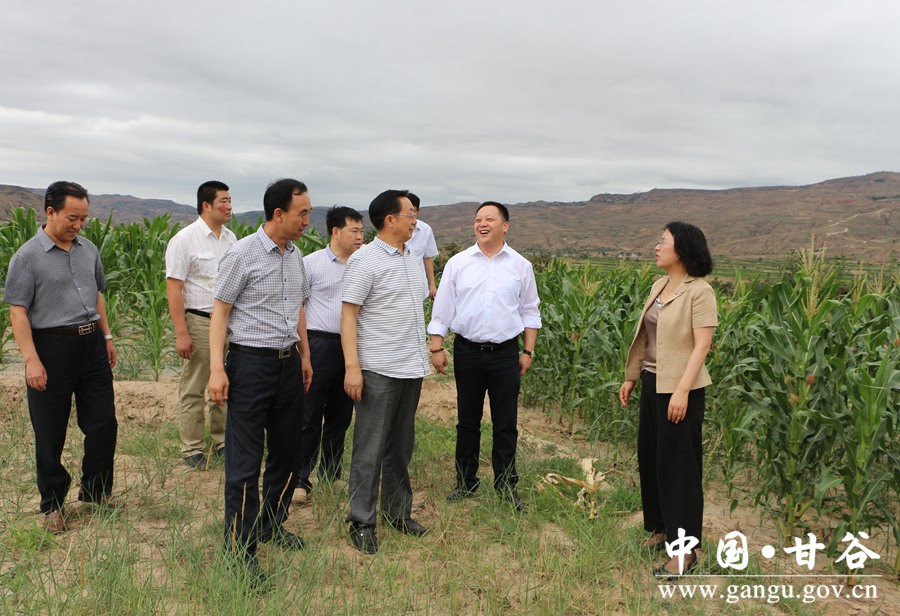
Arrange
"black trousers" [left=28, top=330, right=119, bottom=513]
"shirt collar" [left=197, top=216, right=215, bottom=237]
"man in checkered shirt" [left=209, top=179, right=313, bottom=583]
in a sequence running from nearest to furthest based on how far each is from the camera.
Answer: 1. "man in checkered shirt" [left=209, top=179, right=313, bottom=583]
2. "black trousers" [left=28, top=330, right=119, bottom=513]
3. "shirt collar" [left=197, top=216, right=215, bottom=237]

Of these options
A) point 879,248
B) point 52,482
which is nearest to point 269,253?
point 52,482

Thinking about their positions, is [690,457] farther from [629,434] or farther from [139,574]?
[139,574]

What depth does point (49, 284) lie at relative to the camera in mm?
3494

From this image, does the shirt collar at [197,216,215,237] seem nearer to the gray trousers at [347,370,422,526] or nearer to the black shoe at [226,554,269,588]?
the gray trousers at [347,370,422,526]

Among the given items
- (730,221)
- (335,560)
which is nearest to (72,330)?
(335,560)

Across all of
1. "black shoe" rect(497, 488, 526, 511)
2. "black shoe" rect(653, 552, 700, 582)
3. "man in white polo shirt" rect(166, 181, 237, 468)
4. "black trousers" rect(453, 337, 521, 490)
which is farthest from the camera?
"man in white polo shirt" rect(166, 181, 237, 468)

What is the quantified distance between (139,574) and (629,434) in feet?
14.0

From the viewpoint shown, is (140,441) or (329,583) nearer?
(329,583)

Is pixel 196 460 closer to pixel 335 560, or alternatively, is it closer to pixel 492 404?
pixel 335 560

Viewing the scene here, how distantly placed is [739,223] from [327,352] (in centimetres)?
14776

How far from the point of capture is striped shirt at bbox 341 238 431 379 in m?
3.51

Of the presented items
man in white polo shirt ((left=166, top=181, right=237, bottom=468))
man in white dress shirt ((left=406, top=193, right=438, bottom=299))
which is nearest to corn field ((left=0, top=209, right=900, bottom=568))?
man in white dress shirt ((left=406, top=193, right=438, bottom=299))

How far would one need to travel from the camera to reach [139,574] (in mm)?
3086

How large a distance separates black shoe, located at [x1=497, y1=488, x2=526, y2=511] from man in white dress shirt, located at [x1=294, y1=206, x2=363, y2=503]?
Answer: 118 centimetres
